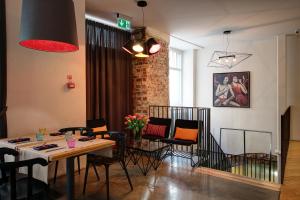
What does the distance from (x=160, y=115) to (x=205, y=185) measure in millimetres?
2490

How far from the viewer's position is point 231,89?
697cm

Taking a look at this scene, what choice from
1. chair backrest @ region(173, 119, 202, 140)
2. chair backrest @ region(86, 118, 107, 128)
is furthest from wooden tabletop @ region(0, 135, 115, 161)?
chair backrest @ region(173, 119, 202, 140)

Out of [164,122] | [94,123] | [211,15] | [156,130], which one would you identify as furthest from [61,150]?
[211,15]

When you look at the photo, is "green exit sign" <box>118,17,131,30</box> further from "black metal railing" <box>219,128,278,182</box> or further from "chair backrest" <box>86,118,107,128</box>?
"black metal railing" <box>219,128,278,182</box>

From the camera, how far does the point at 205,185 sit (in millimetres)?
3256

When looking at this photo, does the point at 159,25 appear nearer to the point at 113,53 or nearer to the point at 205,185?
the point at 113,53

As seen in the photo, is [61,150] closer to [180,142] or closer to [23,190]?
[23,190]

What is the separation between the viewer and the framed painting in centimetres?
677

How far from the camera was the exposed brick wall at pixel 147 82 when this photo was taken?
5238mm

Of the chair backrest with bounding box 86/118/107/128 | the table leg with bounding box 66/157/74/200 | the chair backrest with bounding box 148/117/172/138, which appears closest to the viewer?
the table leg with bounding box 66/157/74/200

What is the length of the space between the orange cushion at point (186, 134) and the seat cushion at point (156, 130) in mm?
279

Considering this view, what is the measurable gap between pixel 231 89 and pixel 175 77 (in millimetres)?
1776

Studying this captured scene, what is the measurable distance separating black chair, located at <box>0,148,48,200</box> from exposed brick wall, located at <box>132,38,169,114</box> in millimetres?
3321

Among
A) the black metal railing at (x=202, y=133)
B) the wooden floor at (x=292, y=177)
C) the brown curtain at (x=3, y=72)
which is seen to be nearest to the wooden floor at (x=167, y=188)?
the wooden floor at (x=292, y=177)
